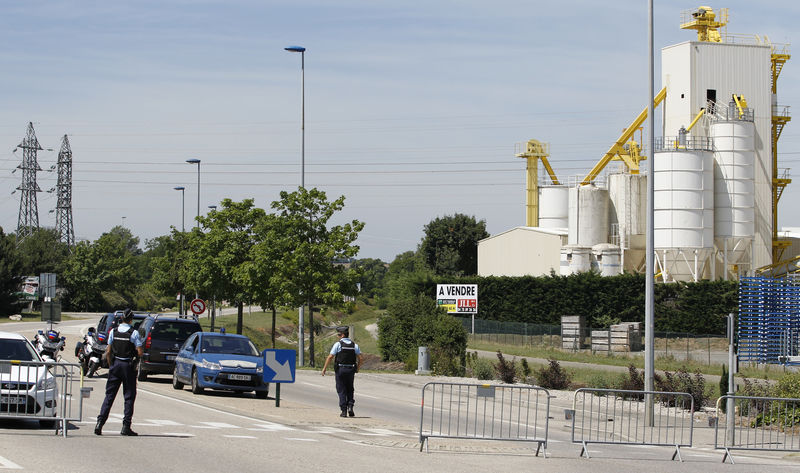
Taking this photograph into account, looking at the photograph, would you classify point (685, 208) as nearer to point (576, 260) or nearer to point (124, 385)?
Result: point (576, 260)

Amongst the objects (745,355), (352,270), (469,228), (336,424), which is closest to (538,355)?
(745,355)

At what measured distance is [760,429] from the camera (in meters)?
19.3

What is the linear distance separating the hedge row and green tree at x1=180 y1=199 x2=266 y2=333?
20.1m

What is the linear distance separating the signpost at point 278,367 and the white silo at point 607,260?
50.0 metres

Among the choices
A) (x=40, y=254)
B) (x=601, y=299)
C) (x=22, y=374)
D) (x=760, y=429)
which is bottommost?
(x=760, y=429)

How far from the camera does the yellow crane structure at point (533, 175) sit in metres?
85.1

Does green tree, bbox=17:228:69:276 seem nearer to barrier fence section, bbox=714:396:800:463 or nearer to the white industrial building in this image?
the white industrial building

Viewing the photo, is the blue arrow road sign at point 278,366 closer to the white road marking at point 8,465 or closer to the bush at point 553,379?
the white road marking at point 8,465

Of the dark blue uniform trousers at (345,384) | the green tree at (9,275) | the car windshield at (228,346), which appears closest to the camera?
the dark blue uniform trousers at (345,384)

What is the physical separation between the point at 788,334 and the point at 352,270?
18.3m

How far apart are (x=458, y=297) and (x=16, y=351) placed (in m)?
39.3

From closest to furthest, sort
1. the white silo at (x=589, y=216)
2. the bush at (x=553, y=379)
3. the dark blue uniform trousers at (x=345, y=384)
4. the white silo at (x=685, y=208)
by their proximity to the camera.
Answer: the dark blue uniform trousers at (x=345, y=384)
the bush at (x=553, y=379)
the white silo at (x=685, y=208)
the white silo at (x=589, y=216)

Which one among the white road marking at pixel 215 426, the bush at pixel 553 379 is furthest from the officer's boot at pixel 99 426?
the bush at pixel 553 379

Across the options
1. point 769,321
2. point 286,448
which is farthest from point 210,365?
point 769,321
